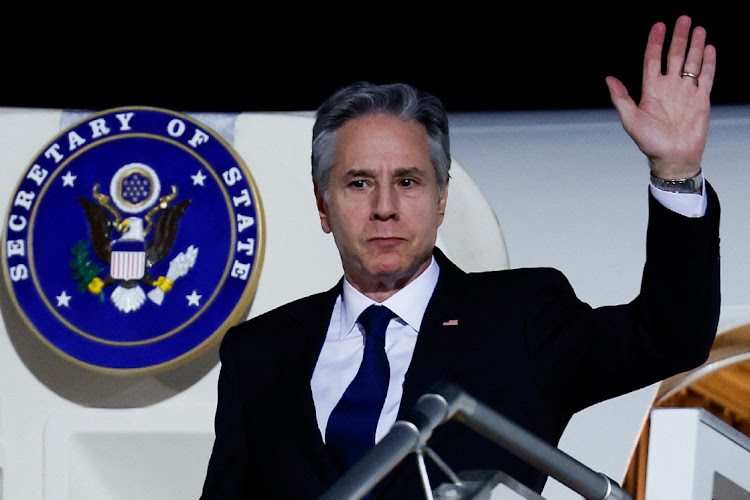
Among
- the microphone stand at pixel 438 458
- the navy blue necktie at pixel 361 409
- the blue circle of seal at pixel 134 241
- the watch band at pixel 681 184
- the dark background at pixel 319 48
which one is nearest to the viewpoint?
the microphone stand at pixel 438 458

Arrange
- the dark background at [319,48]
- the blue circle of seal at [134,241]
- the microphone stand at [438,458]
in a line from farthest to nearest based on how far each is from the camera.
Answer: the dark background at [319,48]
the blue circle of seal at [134,241]
the microphone stand at [438,458]

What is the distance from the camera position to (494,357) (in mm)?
1423

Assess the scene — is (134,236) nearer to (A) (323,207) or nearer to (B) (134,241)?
(B) (134,241)

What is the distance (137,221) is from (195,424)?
389 millimetres

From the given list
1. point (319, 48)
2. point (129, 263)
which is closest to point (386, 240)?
point (129, 263)

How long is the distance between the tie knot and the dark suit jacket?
53 millimetres

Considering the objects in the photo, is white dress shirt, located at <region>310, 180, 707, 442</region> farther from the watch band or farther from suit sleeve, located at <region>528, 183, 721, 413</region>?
the watch band

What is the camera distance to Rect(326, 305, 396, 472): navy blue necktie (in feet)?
4.51

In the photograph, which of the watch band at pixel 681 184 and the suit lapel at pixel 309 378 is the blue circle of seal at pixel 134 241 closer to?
the suit lapel at pixel 309 378

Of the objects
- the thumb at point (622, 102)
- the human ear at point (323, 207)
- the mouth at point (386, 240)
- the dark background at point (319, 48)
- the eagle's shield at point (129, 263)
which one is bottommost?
the eagle's shield at point (129, 263)

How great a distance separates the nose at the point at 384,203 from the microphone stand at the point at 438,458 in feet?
1.46

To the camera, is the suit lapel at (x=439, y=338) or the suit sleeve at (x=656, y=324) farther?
the suit lapel at (x=439, y=338)

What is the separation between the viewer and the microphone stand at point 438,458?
0.90m

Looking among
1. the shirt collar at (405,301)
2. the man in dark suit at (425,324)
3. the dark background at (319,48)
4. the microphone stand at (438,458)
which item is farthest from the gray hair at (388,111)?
the dark background at (319,48)
